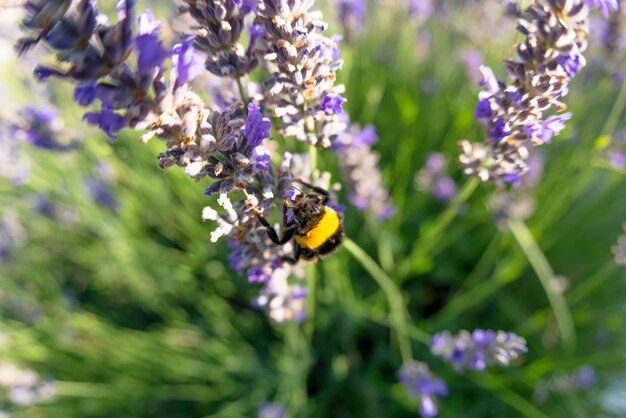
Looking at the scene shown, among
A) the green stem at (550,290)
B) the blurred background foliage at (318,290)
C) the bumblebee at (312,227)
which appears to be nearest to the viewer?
the bumblebee at (312,227)

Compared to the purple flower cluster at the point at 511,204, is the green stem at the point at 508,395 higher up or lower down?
lower down

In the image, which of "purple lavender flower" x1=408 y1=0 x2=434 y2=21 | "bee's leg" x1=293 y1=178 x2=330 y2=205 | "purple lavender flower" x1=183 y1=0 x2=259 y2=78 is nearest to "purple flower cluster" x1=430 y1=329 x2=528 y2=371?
"bee's leg" x1=293 y1=178 x2=330 y2=205

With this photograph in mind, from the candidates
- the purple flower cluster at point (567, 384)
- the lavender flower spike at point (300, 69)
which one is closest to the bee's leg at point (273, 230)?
the lavender flower spike at point (300, 69)

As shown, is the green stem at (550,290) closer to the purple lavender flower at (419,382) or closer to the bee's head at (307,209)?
the purple lavender flower at (419,382)

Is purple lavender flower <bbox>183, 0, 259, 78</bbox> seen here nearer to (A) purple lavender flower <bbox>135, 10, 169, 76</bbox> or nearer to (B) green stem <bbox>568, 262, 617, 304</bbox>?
(A) purple lavender flower <bbox>135, 10, 169, 76</bbox>

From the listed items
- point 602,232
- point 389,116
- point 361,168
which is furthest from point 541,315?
point 389,116

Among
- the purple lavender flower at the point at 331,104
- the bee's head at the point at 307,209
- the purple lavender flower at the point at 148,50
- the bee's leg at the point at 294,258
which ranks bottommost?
the bee's leg at the point at 294,258

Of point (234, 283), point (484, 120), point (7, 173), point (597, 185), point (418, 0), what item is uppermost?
point (484, 120)

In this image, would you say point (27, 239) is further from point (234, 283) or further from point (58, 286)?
point (234, 283)

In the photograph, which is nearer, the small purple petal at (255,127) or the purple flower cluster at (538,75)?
the small purple petal at (255,127)
